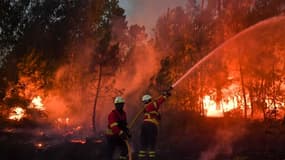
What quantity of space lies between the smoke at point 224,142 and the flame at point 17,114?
56.7 feet

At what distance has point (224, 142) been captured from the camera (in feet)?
64.4

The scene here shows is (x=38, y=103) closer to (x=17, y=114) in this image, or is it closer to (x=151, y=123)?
(x=17, y=114)

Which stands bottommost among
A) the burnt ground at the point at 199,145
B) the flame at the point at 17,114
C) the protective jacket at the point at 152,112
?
the burnt ground at the point at 199,145

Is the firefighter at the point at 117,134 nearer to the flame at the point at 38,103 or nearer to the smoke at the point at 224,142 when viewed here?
the smoke at the point at 224,142

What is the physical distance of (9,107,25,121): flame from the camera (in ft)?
99.7

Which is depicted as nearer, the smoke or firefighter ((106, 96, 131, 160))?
firefighter ((106, 96, 131, 160))

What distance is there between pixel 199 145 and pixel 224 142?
1.68m

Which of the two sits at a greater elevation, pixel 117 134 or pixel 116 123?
pixel 116 123

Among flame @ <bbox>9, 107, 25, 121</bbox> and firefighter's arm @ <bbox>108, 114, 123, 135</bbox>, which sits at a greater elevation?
flame @ <bbox>9, 107, 25, 121</bbox>

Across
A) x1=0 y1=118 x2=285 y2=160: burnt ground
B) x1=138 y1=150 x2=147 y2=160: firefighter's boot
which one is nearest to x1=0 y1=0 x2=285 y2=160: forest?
x1=0 y1=118 x2=285 y2=160: burnt ground

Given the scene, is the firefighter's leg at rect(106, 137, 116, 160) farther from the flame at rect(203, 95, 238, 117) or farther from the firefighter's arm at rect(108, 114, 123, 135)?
the flame at rect(203, 95, 238, 117)

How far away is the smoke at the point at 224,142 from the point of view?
17250mm

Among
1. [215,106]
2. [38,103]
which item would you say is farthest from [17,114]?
[215,106]

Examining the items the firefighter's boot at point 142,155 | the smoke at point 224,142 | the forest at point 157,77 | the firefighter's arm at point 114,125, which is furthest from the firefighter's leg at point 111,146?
the smoke at point 224,142
